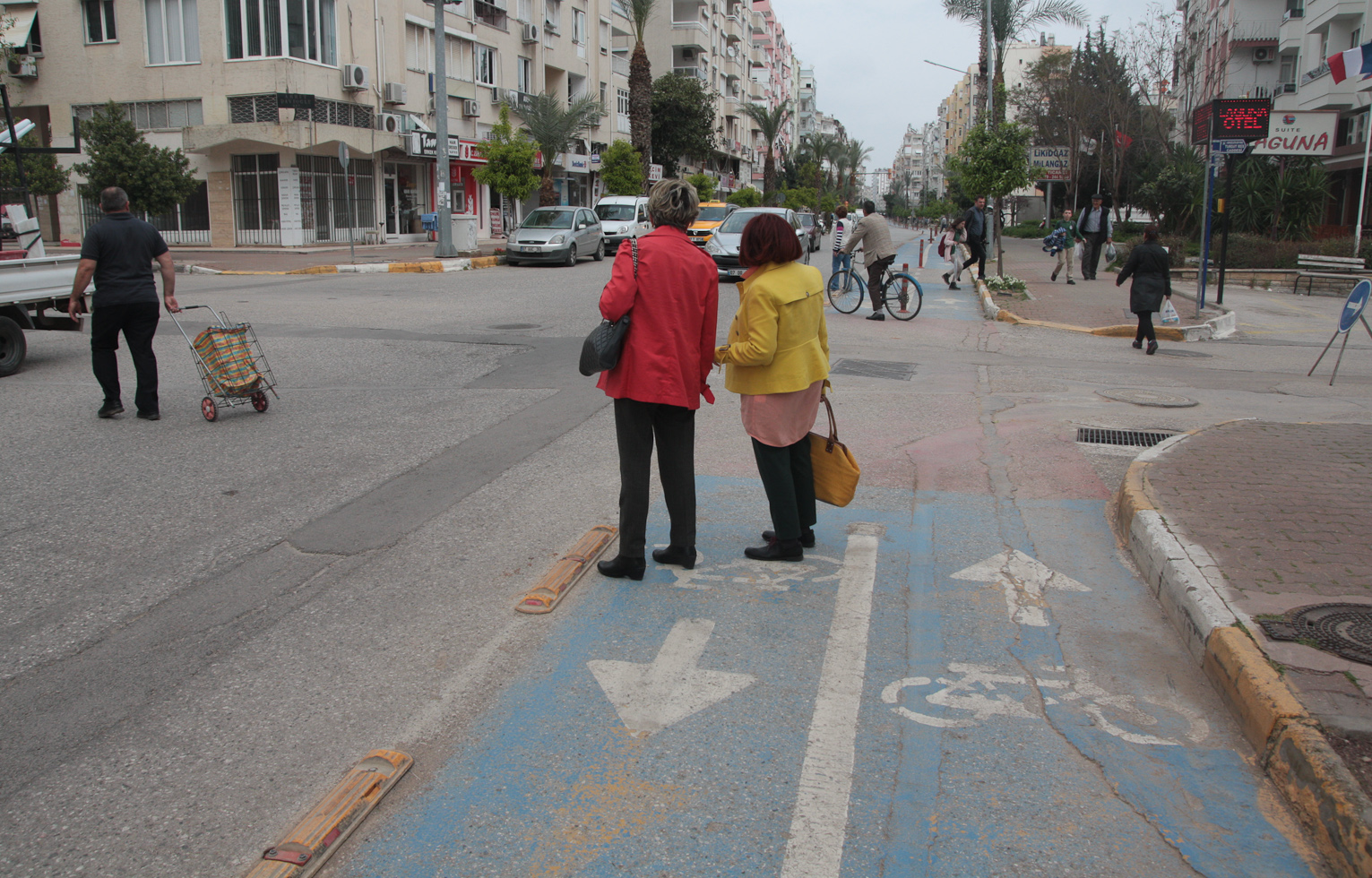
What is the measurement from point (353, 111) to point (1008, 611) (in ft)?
109

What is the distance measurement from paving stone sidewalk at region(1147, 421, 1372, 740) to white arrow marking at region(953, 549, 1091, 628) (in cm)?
73

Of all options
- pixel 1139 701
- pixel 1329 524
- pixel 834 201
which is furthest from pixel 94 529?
pixel 834 201

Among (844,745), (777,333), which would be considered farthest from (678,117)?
(844,745)

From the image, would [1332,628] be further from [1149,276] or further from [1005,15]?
[1005,15]

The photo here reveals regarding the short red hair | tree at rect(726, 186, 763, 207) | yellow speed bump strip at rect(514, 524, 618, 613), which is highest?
tree at rect(726, 186, 763, 207)

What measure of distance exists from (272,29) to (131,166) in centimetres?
666

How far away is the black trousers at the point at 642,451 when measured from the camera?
15.6 ft

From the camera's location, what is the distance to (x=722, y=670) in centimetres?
395

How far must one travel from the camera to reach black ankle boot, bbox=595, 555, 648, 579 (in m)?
4.87

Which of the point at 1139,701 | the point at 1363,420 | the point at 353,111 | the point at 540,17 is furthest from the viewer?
the point at 540,17

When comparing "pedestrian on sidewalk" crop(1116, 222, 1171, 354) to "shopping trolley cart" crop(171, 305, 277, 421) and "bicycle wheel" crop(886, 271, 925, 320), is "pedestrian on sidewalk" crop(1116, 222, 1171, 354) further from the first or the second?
"shopping trolley cart" crop(171, 305, 277, 421)

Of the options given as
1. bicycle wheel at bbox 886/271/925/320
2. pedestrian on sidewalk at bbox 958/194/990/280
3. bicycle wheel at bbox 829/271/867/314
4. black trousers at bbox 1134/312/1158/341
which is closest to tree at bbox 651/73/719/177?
pedestrian on sidewalk at bbox 958/194/990/280

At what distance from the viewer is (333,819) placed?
2.88 meters

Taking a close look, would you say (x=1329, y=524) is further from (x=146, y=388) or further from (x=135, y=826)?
(x=146, y=388)
